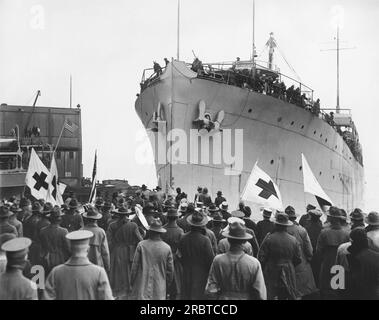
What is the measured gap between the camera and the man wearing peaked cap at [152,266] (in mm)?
5234

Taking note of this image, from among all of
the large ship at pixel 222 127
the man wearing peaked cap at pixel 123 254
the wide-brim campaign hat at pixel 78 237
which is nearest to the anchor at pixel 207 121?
the large ship at pixel 222 127

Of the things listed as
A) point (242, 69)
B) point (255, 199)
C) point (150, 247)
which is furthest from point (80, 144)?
point (150, 247)

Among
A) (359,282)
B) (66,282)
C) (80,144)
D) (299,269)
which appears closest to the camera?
(66,282)

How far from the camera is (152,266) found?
17.2 feet

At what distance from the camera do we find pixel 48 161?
24.5 m

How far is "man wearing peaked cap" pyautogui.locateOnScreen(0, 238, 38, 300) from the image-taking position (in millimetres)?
3512

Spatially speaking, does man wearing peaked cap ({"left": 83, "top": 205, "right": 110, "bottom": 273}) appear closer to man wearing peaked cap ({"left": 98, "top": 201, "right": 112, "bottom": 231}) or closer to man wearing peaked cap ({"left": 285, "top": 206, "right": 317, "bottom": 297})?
man wearing peaked cap ({"left": 98, "top": 201, "right": 112, "bottom": 231})

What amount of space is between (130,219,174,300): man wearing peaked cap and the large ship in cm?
1086

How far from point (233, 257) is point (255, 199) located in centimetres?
343

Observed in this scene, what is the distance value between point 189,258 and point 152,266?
58cm

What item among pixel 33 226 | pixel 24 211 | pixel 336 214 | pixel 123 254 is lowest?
pixel 123 254

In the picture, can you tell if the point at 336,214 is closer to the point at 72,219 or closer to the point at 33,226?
the point at 72,219

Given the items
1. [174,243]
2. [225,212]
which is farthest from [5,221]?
[225,212]
